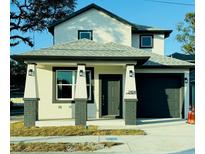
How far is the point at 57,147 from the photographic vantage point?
37.8 ft

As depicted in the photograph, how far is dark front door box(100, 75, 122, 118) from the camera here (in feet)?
68.6

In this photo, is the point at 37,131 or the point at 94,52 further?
the point at 94,52

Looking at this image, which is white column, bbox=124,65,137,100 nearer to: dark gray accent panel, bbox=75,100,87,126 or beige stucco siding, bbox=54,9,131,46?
dark gray accent panel, bbox=75,100,87,126

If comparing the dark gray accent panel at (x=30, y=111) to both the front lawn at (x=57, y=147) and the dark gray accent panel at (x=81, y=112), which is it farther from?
the front lawn at (x=57, y=147)

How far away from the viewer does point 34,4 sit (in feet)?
125

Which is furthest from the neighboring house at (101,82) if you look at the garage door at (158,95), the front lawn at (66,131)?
the front lawn at (66,131)

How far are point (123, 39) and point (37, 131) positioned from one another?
11.3 m

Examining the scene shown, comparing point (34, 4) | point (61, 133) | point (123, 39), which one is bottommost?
point (61, 133)

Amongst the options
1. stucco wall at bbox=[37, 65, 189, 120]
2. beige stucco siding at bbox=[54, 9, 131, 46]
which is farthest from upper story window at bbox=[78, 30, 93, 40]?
stucco wall at bbox=[37, 65, 189, 120]

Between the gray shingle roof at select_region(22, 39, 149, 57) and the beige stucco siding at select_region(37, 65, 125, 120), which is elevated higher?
the gray shingle roof at select_region(22, 39, 149, 57)

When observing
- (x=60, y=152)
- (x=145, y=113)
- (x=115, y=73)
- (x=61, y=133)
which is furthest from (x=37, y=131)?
(x=145, y=113)

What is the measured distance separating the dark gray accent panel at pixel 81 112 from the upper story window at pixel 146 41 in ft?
32.2

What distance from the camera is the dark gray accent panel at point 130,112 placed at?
690 inches
